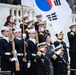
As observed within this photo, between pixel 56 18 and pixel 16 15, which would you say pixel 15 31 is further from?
pixel 16 15

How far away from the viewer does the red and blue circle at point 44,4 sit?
1247cm

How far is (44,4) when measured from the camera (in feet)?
41.3

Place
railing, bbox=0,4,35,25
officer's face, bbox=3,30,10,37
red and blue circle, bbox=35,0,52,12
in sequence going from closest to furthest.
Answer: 1. officer's face, bbox=3,30,10,37
2. red and blue circle, bbox=35,0,52,12
3. railing, bbox=0,4,35,25

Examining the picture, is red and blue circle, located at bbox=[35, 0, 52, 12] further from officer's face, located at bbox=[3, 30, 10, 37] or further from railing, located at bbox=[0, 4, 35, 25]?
railing, located at bbox=[0, 4, 35, 25]

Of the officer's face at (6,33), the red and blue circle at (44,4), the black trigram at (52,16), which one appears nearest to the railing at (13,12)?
the red and blue circle at (44,4)

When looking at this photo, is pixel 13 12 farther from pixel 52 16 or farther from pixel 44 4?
pixel 52 16

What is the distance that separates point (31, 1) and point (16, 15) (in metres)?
2.74

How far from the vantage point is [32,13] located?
51.6 ft

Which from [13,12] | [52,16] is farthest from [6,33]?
[13,12]

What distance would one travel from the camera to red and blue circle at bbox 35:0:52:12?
12.5 m

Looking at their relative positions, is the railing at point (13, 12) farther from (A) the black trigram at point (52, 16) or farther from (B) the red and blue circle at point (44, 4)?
(A) the black trigram at point (52, 16)

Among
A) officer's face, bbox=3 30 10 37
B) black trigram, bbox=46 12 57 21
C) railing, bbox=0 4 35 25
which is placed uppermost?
railing, bbox=0 4 35 25

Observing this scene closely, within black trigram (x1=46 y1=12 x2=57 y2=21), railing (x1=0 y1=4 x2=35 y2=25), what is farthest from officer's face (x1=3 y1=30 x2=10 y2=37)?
railing (x1=0 y1=4 x2=35 y2=25)

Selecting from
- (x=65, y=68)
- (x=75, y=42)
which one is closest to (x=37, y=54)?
(x=65, y=68)
